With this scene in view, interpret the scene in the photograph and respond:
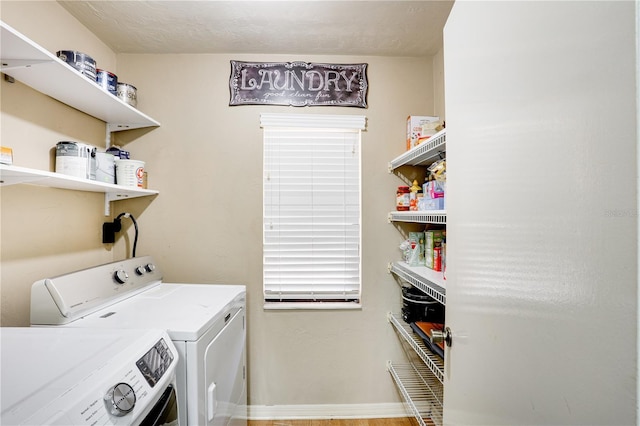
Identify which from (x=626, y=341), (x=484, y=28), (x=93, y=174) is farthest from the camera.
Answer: (x=93, y=174)

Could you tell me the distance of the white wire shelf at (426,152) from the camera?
3.86 feet

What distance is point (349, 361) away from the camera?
181 centimetres

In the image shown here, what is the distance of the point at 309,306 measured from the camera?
5.92 feet

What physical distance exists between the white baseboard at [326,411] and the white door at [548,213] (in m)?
1.24

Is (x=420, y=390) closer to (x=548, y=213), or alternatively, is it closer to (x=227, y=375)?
(x=227, y=375)

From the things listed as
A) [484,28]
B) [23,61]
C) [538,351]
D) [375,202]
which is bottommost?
[538,351]

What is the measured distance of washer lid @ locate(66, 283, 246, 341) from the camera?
1022mm

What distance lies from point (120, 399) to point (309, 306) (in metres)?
1.23

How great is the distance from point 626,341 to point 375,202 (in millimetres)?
1502

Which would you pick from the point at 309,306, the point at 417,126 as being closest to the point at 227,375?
the point at 309,306

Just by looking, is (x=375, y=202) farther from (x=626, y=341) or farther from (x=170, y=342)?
(x=626, y=341)

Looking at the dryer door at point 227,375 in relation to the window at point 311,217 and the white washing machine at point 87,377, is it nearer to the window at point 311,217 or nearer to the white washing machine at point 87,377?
the white washing machine at point 87,377

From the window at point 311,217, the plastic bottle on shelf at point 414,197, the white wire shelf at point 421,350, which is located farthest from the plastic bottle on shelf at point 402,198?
the white wire shelf at point 421,350

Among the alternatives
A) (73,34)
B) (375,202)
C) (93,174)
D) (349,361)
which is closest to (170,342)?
Answer: (93,174)
